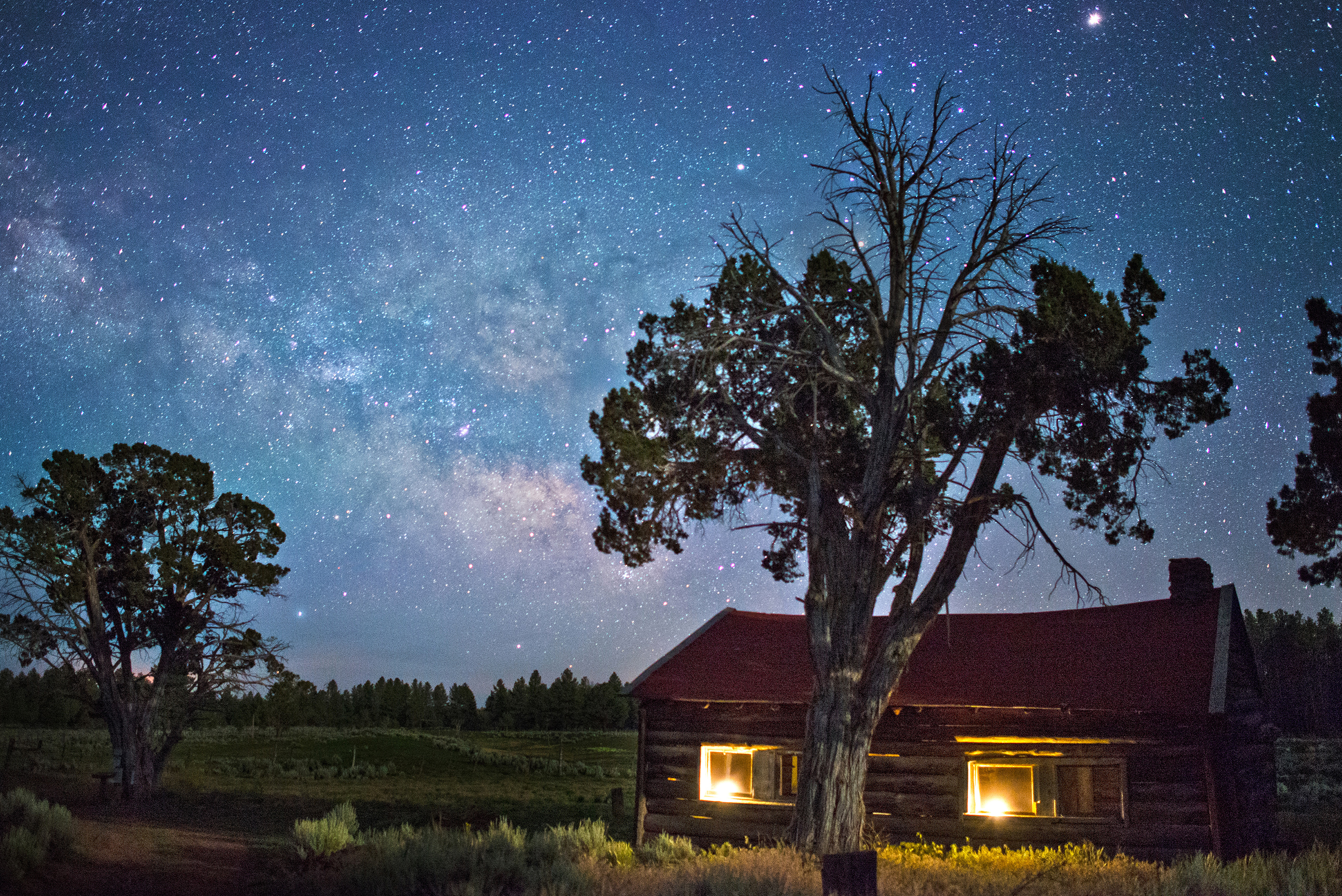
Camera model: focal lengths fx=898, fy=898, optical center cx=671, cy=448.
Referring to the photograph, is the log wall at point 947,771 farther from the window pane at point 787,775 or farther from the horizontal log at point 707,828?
the window pane at point 787,775

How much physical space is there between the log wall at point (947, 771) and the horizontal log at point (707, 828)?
Result: 2cm

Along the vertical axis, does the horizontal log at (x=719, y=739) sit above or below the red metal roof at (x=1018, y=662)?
below

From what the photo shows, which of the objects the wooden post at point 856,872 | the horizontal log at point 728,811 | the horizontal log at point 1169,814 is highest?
the wooden post at point 856,872

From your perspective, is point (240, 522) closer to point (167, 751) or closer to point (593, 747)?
point (167, 751)

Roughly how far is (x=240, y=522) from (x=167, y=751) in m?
Answer: 6.61

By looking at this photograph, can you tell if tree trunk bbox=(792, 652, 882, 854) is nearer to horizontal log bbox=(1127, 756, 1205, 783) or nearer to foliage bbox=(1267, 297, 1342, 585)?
horizontal log bbox=(1127, 756, 1205, 783)

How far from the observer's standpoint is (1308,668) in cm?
6619

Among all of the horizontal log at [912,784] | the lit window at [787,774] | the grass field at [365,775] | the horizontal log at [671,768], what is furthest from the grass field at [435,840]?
the lit window at [787,774]

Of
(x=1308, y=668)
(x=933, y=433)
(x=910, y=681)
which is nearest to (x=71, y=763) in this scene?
(x=910, y=681)

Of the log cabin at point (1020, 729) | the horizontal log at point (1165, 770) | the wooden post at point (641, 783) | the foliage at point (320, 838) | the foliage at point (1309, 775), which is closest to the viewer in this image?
the foliage at point (320, 838)

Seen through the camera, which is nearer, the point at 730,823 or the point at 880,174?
the point at 880,174

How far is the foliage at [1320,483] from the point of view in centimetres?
1788

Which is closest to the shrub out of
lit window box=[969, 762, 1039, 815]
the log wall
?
the log wall

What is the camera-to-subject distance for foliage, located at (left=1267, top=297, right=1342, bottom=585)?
17.9 m
